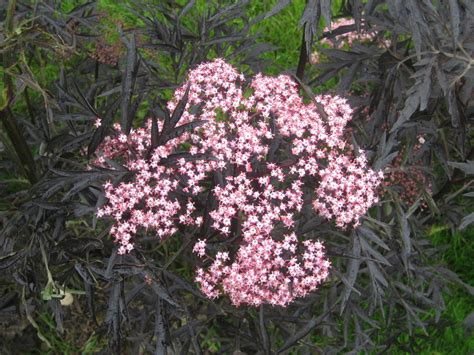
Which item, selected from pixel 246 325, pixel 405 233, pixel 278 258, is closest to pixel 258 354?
pixel 246 325

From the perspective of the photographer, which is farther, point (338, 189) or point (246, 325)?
point (246, 325)

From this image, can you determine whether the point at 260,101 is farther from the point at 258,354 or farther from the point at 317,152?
the point at 258,354

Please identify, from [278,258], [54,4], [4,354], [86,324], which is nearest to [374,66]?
[278,258]

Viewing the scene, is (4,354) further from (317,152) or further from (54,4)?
(317,152)

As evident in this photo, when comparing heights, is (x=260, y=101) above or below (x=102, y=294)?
above

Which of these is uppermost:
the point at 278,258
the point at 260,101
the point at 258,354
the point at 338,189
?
the point at 260,101

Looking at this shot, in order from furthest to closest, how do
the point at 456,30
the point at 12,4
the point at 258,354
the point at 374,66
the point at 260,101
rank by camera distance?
the point at 374,66 < the point at 258,354 < the point at 260,101 < the point at 456,30 < the point at 12,4

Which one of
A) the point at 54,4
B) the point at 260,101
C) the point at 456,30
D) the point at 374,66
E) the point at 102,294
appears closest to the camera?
the point at 456,30
